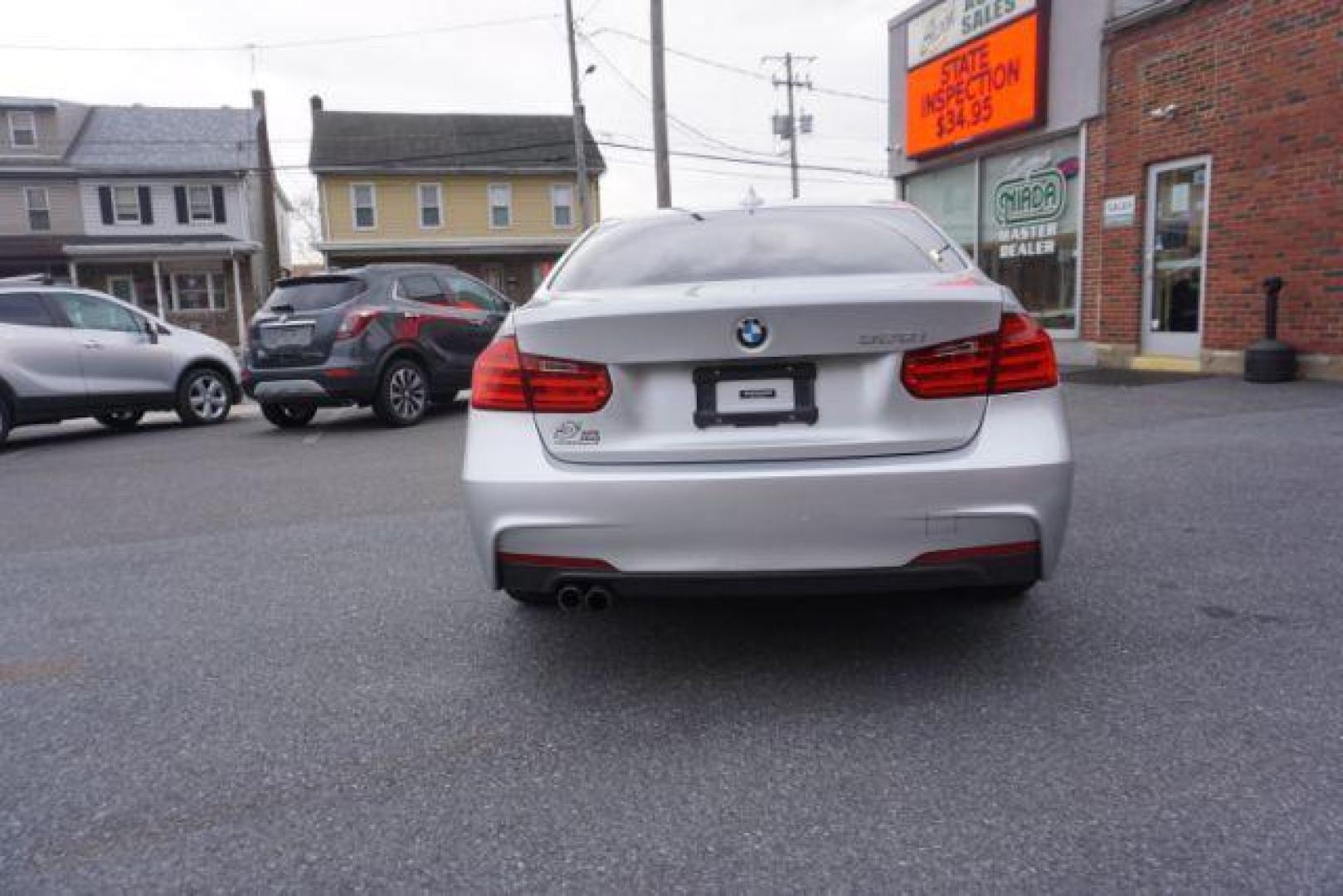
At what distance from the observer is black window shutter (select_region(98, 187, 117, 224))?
111 feet

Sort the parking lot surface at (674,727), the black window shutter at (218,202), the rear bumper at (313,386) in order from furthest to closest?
1. the black window shutter at (218,202)
2. the rear bumper at (313,386)
3. the parking lot surface at (674,727)

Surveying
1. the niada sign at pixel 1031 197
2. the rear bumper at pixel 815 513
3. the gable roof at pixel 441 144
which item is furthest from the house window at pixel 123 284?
the rear bumper at pixel 815 513

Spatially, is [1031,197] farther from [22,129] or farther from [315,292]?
[22,129]

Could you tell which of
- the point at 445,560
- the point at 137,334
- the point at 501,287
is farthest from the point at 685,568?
the point at 501,287

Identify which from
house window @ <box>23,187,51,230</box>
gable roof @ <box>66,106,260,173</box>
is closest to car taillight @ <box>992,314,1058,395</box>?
gable roof @ <box>66,106,260,173</box>

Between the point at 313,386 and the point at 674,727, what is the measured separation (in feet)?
25.1

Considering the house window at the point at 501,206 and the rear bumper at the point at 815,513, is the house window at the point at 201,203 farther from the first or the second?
the rear bumper at the point at 815,513

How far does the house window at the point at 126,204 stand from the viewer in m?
34.0

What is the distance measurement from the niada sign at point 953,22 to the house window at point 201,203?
89.1ft

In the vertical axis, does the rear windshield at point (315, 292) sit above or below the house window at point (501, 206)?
below

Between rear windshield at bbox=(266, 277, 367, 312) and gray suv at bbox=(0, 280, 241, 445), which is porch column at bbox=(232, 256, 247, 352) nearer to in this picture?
gray suv at bbox=(0, 280, 241, 445)

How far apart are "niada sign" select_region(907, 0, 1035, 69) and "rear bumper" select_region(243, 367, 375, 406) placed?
9926 millimetres

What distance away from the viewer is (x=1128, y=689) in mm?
2982

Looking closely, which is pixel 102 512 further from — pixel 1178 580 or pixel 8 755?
pixel 1178 580
